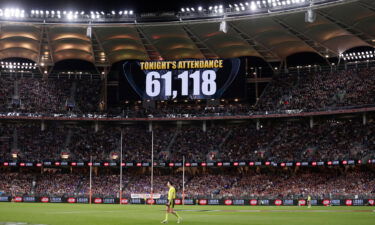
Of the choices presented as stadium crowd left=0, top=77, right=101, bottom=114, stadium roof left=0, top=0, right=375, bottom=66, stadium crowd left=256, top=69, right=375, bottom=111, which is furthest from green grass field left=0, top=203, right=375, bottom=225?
stadium crowd left=0, top=77, right=101, bottom=114

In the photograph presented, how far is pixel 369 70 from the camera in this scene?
78750mm

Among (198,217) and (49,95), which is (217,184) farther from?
(198,217)

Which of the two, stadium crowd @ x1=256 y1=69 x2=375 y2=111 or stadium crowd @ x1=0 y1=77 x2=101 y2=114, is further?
stadium crowd @ x1=0 y1=77 x2=101 y2=114

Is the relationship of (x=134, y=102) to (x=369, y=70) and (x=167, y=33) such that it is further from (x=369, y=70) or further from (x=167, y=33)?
(x=369, y=70)

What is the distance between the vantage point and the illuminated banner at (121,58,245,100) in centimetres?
8019

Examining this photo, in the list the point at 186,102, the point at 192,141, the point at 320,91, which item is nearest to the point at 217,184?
the point at 192,141

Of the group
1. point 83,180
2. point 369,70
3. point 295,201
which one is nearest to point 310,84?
point 369,70

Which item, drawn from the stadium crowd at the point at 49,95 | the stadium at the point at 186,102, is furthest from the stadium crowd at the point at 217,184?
the stadium crowd at the point at 49,95

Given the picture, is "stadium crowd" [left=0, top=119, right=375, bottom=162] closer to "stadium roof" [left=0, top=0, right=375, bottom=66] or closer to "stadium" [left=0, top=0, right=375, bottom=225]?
"stadium" [left=0, top=0, right=375, bottom=225]

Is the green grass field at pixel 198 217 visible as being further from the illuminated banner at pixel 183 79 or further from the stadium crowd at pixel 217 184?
the illuminated banner at pixel 183 79

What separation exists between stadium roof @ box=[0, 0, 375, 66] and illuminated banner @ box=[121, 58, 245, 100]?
2.46 metres

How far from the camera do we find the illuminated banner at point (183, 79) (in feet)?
263

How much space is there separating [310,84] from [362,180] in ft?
64.7

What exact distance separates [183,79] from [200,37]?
7.56 m
